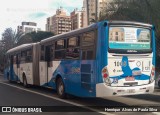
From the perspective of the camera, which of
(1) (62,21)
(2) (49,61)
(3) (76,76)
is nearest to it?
(3) (76,76)

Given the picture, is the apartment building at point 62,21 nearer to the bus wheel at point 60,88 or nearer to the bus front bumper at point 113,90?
the bus wheel at point 60,88

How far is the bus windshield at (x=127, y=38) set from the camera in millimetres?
11852

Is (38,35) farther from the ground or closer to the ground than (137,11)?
farther from the ground

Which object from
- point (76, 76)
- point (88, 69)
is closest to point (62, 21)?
point (76, 76)

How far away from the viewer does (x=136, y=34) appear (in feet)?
39.9

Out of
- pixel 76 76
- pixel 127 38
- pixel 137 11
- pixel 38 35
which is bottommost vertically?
pixel 76 76

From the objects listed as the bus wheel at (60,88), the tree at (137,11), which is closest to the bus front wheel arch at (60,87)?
the bus wheel at (60,88)

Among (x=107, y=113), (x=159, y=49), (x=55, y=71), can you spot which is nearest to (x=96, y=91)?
(x=107, y=113)

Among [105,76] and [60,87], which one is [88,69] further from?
[60,87]

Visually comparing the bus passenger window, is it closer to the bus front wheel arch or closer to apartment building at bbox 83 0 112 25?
the bus front wheel arch

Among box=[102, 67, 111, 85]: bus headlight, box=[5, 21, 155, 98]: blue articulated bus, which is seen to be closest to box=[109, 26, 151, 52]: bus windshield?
box=[5, 21, 155, 98]: blue articulated bus

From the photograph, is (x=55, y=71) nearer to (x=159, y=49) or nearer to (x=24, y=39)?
(x=159, y=49)

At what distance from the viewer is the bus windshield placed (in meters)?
11.9

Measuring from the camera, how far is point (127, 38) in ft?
39.3
